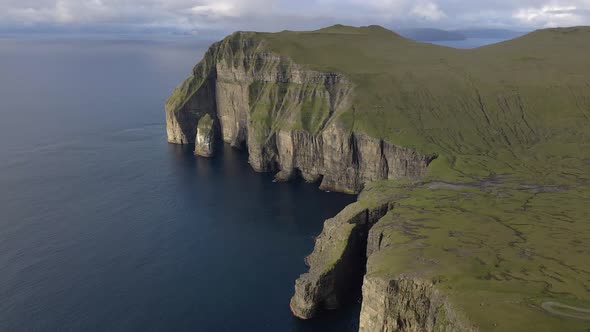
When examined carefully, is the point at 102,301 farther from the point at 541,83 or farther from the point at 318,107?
the point at 541,83

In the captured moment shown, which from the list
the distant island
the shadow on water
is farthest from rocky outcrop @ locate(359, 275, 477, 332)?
the shadow on water

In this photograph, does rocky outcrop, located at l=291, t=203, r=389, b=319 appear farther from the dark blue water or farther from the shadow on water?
the dark blue water

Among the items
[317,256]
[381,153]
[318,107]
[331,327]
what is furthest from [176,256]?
[318,107]

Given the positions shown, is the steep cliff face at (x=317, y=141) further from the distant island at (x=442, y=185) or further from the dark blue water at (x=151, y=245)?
the dark blue water at (x=151, y=245)

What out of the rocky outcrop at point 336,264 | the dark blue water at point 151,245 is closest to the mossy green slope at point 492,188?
the rocky outcrop at point 336,264

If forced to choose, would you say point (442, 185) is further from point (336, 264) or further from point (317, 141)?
point (317, 141)

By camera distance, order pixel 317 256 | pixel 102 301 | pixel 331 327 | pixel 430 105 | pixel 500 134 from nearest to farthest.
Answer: pixel 331 327, pixel 102 301, pixel 317 256, pixel 500 134, pixel 430 105
